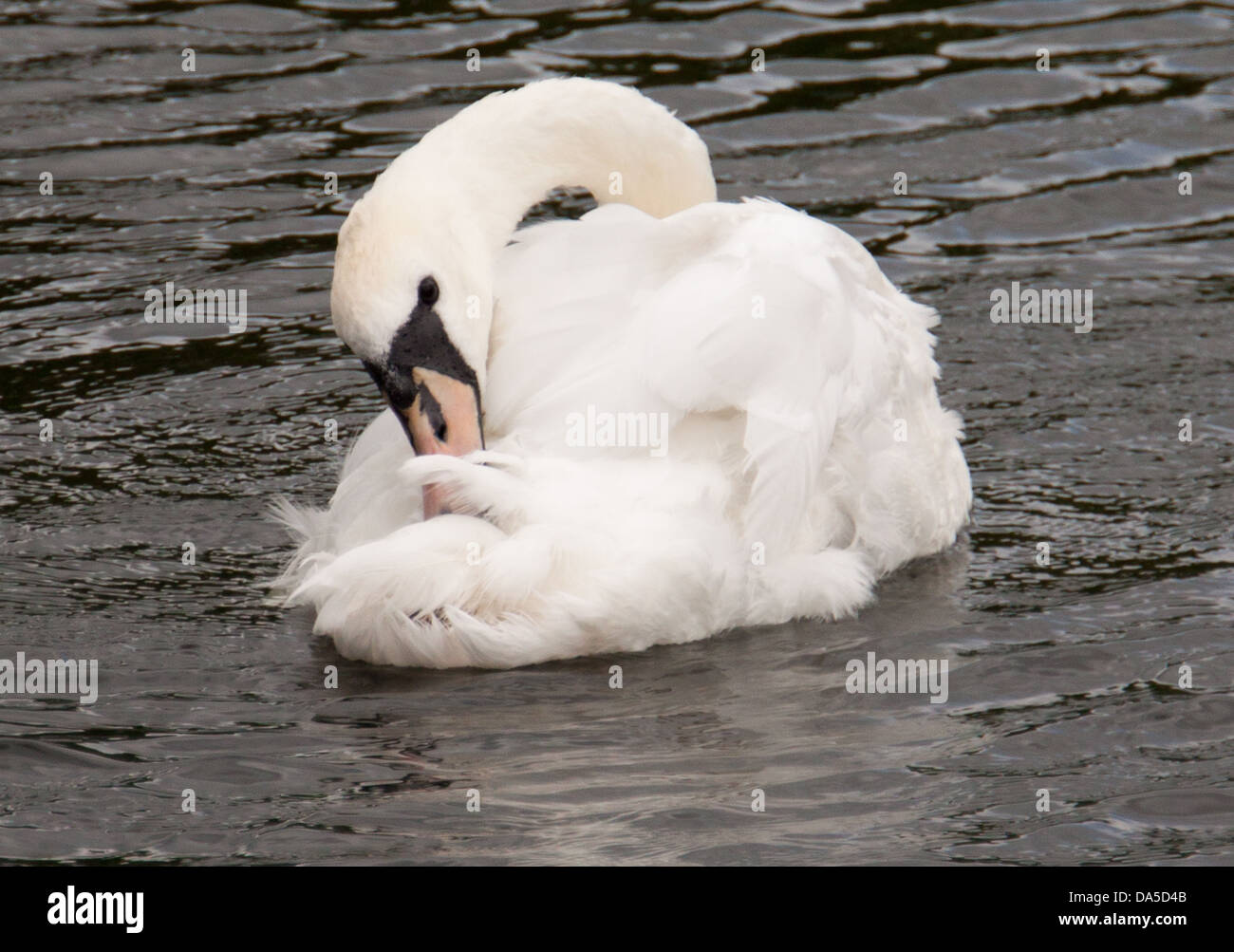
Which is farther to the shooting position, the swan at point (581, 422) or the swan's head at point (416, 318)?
the swan's head at point (416, 318)

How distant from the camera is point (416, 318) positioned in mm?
6801

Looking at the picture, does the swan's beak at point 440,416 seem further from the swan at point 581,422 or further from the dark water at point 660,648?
the dark water at point 660,648

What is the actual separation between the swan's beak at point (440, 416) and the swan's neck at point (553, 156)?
0.62m

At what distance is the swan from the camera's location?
654 cm

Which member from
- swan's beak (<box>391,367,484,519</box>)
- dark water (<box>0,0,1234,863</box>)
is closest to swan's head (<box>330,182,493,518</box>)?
swan's beak (<box>391,367,484,519</box>)

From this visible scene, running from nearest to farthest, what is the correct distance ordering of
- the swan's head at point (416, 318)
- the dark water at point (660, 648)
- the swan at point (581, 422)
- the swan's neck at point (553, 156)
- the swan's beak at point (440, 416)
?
the dark water at point (660, 648), the swan at point (581, 422), the swan's head at point (416, 318), the swan's beak at point (440, 416), the swan's neck at point (553, 156)

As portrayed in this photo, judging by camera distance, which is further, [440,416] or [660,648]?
[660,648]

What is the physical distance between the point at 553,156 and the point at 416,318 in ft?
3.94

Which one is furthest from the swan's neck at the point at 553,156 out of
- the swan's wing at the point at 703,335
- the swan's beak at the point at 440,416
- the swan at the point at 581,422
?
the swan's beak at the point at 440,416

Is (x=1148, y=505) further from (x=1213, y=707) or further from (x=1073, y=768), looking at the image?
(x=1073, y=768)

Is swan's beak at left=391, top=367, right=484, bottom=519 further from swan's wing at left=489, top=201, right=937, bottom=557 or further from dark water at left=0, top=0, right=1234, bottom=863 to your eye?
dark water at left=0, top=0, right=1234, bottom=863

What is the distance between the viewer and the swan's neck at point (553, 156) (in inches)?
287

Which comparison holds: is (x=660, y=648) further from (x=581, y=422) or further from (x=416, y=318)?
(x=416, y=318)

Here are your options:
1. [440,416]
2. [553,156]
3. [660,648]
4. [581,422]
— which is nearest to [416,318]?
[440,416]
